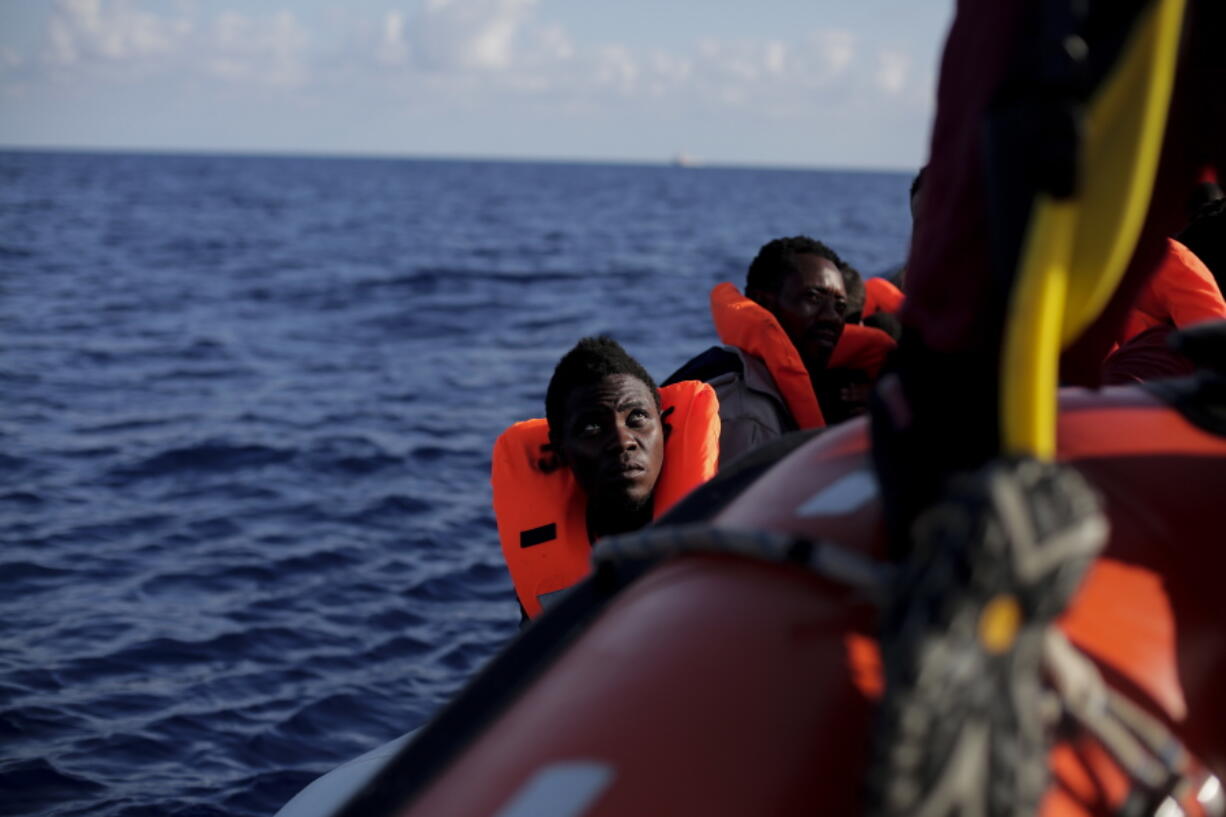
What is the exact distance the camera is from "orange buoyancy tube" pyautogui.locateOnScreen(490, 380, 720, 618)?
305 cm

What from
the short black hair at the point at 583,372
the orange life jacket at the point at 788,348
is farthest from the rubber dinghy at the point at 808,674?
the orange life jacket at the point at 788,348

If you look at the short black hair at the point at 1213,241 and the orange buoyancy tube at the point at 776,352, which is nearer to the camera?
the orange buoyancy tube at the point at 776,352

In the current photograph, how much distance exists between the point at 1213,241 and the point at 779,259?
54.7 inches

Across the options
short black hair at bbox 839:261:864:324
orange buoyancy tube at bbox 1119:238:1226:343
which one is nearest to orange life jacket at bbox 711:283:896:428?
short black hair at bbox 839:261:864:324

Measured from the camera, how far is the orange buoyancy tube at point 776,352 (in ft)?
12.5

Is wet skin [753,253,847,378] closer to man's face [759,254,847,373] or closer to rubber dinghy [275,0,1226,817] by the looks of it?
man's face [759,254,847,373]

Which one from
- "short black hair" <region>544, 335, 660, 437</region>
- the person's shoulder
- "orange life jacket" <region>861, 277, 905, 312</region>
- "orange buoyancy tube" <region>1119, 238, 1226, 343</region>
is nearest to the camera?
"short black hair" <region>544, 335, 660, 437</region>

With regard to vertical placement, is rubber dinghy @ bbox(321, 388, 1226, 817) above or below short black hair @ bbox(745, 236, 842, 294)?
below

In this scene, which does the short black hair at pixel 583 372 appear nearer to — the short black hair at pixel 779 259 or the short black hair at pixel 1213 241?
the short black hair at pixel 779 259

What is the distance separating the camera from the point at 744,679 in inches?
47.6

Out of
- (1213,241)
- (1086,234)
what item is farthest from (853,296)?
(1086,234)

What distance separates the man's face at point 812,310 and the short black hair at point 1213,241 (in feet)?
3.74

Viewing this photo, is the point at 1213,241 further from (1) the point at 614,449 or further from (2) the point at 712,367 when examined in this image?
(1) the point at 614,449

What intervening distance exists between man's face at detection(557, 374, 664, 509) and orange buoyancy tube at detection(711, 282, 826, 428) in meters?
0.78
